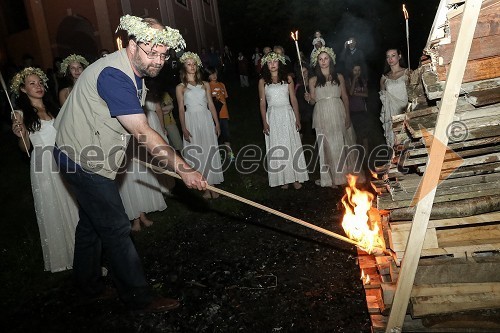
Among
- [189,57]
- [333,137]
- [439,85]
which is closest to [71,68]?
[189,57]

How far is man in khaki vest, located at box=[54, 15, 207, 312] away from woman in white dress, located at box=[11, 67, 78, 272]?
4.04ft

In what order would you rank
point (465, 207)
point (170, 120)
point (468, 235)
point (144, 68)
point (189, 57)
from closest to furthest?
point (465, 207) → point (468, 235) → point (144, 68) → point (189, 57) → point (170, 120)

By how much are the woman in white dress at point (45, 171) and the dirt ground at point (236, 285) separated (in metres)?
0.45

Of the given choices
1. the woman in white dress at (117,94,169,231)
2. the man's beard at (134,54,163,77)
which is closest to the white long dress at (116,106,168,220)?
the woman in white dress at (117,94,169,231)

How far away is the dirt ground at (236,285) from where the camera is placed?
376cm

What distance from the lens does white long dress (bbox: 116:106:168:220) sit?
628 cm

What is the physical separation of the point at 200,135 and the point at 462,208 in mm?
5591

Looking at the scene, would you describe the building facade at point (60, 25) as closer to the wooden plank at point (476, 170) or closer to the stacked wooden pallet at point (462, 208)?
the stacked wooden pallet at point (462, 208)

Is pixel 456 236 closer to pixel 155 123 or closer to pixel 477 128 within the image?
pixel 477 128

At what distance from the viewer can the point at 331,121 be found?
716 cm

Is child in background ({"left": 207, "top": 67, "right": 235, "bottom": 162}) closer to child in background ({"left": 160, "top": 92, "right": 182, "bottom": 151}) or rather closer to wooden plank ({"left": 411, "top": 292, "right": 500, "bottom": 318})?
child in background ({"left": 160, "top": 92, "right": 182, "bottom": 151})

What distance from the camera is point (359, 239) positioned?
13.0 ft

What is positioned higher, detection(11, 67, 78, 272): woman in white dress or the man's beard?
the man's beard

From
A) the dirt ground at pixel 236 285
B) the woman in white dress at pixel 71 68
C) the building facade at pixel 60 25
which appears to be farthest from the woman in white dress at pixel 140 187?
the building facade at pixel 60 25
